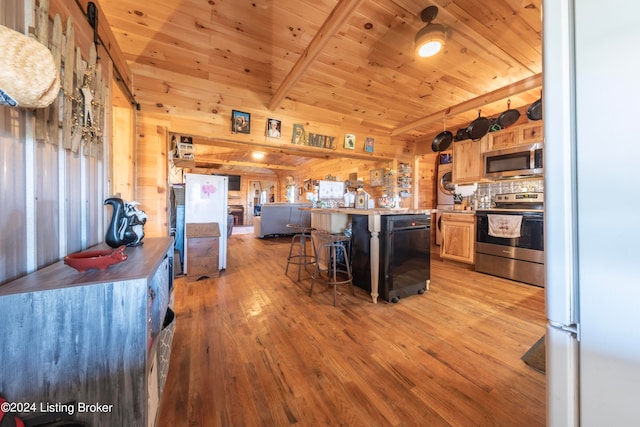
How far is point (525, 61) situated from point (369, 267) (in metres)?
2.92

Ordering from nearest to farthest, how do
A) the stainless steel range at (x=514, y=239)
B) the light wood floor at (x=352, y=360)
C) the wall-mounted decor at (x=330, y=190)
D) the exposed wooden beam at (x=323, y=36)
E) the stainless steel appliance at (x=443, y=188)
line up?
the light wood floor at (x=352, y=360) < the exposed wooden beam at (x=323, y=36) < the stainless steel range at (x=514, y=239) < the wall-mounted decor at (x=330, y=190) < the stainless steel appliance at (x=443, y=188)

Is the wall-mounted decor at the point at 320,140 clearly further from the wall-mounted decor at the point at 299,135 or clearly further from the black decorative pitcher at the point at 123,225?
the black decorative pitcher at the point at 123,225

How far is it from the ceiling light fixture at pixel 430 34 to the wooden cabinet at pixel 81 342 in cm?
261

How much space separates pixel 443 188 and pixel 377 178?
167 centimetres

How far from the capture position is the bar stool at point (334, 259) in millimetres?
2449

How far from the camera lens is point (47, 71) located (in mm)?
728

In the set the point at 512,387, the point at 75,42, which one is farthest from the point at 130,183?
the point at 512,387

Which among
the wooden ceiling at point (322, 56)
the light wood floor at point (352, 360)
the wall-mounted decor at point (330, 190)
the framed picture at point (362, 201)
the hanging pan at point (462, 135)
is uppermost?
the wooden ceiling at point (322, 56)

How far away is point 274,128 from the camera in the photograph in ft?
11.5

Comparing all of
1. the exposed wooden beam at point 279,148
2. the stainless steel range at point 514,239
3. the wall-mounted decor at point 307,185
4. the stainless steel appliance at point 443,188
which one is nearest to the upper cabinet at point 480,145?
the stainless steel range at point 514,239

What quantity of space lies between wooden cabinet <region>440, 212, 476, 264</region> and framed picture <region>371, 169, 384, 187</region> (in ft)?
4.72

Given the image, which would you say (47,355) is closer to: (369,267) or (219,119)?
(369,267)

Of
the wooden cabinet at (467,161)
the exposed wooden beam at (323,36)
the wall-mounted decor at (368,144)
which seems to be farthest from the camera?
the wall-mounted decor at (368,144)

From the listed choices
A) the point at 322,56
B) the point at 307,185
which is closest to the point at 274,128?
the point at 322,56
